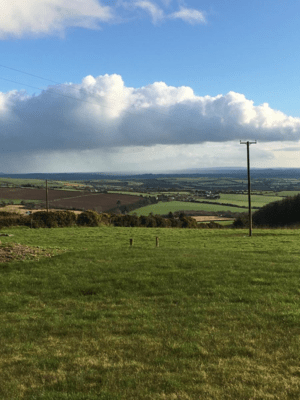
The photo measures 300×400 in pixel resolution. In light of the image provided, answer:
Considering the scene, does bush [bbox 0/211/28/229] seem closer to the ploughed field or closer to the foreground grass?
the ploughed field

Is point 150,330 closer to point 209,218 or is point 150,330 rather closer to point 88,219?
point 88,219

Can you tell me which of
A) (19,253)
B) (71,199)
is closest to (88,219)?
(71,199)

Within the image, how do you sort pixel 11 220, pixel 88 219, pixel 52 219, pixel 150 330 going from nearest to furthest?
1. pixel 150 330
2. pixel 11 220
3. pixel 52 219
4. pixel 88 219

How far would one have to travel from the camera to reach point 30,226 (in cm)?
5369

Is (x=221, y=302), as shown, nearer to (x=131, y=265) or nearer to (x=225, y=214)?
(x=131, y=265)

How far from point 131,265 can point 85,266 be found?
2729 millimetres

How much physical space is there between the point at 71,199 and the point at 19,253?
216ft

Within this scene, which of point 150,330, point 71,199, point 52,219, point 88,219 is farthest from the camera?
point 71,199

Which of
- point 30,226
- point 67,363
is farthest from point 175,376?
point 30,226

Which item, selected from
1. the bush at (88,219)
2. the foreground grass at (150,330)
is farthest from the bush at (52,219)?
the foreground grass at (150,330)

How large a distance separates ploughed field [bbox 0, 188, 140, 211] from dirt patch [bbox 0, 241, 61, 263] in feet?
169

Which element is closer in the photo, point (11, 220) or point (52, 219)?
point (11, 220)

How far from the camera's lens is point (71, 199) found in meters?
87.6

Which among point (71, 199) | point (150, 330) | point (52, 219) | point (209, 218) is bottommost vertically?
point (209, 218)
